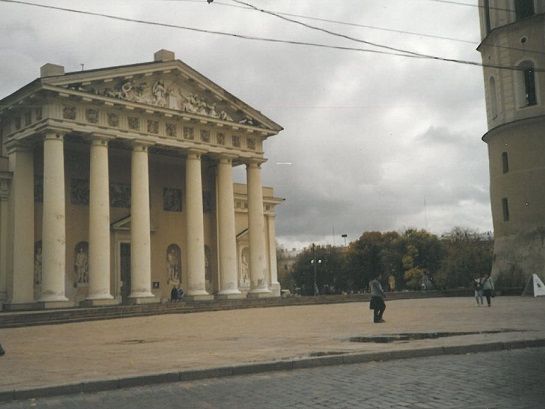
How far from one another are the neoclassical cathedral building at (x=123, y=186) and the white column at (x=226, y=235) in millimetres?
72

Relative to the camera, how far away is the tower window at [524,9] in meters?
44.5

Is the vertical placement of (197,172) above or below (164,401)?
above

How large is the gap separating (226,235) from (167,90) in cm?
1013

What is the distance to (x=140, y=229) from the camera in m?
35.8

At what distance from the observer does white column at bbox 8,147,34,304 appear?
3366cm

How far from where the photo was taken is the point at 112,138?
35.3 metres

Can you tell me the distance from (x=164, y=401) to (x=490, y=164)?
4331 centimetres

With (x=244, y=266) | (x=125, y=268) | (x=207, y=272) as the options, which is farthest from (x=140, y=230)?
(x=244, y=266)

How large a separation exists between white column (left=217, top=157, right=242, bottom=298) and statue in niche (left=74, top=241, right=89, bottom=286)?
8.56 m

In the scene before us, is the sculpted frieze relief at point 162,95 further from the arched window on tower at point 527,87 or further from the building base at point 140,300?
the arched window on tower at point 527,87

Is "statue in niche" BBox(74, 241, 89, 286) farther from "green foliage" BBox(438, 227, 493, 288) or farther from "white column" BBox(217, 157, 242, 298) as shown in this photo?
"green foliage" BBox(438, 227, 493, 288)

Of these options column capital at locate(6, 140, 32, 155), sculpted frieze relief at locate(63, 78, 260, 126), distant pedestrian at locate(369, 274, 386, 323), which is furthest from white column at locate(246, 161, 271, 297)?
distant pedestrian at locate(369, 274, 386, 323)

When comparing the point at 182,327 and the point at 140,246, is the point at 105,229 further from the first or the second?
the point at 182,327

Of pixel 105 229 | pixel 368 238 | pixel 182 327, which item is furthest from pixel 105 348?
pixel 368 238
